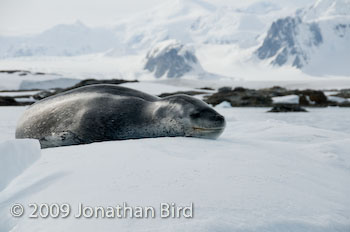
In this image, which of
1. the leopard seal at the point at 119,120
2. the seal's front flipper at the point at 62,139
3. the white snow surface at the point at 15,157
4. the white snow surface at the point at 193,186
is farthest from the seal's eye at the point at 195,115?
the white snow surface at the point at 15,157

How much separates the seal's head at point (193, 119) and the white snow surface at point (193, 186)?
711 millimetres

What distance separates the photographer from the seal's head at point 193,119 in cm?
373

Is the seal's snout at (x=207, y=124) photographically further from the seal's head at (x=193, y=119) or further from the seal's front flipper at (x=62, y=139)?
the seal's front flipper at (x=62, y=139)

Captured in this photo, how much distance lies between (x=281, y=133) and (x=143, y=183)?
2749 mm

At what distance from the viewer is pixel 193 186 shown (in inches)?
74.1

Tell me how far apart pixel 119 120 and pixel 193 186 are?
A: 2085mm

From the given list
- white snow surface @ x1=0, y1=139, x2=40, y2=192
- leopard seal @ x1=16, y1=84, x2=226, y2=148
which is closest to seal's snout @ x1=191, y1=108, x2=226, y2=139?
leopard seal @ x1=16, y1=84, x2=226, y2=148

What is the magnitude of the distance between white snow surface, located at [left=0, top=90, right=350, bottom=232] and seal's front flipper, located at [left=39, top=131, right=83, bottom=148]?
968 millimetres

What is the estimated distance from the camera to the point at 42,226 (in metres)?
1.48

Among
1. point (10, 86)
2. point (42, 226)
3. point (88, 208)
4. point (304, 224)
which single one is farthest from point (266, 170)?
point (10, 86)

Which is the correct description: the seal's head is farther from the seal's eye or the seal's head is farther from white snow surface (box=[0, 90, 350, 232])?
white snow surface (box=[0, 90, 350, 232])

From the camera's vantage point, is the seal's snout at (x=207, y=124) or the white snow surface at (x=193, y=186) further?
the seal's snout at (x=207, y=124)

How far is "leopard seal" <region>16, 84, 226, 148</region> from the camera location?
3.76 m

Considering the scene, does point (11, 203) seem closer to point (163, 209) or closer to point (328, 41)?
point (163, 209)
